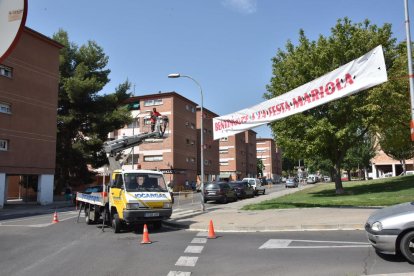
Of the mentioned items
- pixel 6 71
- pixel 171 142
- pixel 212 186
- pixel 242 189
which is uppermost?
pixel 6 71

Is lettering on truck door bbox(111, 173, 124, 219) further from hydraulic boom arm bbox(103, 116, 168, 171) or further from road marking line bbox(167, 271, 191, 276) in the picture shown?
road marking line bbox(167, 271, 191, 276)

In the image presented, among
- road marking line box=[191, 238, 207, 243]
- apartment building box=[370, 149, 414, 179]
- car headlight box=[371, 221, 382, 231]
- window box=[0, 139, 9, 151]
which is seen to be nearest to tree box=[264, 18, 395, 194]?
road marking line box=[191, 238, 207, 243]

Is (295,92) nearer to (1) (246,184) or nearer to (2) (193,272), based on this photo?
(2) (193,272)

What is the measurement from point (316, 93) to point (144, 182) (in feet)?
22.6

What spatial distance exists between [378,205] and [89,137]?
34157mm

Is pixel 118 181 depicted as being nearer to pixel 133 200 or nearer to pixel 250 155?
pixel 133 200

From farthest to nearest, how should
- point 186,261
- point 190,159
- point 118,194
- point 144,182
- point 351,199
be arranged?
1. point 190,159
2. point 351,199
3. point 144,182
4. point 118,194
5. point 186,261

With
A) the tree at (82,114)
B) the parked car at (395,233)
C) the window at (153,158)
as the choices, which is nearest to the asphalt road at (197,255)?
the parked car at (395,233)

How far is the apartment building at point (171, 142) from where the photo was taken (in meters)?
59.0

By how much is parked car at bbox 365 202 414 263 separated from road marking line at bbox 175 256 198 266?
361cm

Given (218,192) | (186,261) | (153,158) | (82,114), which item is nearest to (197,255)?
(186,261)

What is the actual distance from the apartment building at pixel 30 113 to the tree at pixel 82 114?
5161 millimetres

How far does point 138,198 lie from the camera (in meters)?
13.7

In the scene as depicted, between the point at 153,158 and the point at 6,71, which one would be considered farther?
the point at 153,158
